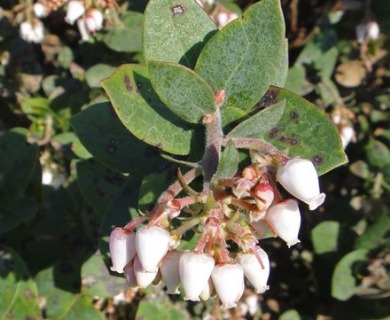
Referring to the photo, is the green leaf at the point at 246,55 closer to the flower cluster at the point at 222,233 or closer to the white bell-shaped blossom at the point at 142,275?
the flower cluster at the point at 222,233

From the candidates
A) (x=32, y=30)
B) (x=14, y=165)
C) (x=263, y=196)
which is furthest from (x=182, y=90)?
(x=32, y=30)

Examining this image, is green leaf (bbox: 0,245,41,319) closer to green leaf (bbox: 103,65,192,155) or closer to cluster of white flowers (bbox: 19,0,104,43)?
cluster of white flowers (bbox: 19,0,104,43)

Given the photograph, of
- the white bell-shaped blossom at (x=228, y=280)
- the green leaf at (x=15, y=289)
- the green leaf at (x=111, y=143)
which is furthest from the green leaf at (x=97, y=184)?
the white bell-shaped blossom at (x=228, y=280)

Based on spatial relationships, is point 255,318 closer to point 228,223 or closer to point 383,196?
point 383,196

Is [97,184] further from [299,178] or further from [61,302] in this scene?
[299,178]

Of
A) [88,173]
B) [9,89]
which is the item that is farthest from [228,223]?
[9,89]

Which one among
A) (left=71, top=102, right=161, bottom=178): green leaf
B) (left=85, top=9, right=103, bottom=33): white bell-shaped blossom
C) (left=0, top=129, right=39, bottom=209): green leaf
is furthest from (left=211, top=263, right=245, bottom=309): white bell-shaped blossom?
(left=85, top=9, right=103, bottom=33): white bell-shaped blossom
